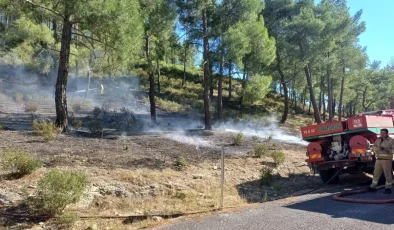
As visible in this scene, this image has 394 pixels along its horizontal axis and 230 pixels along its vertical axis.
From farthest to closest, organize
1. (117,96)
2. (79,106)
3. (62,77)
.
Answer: (117,96) < (79,106) < (62,77)

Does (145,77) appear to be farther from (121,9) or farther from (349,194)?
(349,194)

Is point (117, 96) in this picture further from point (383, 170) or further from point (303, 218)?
point (303, 218)

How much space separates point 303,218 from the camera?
616 cm

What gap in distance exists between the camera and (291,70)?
31.5 metres

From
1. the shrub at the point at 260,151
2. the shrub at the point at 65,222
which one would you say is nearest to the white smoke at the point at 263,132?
the shrub at the point at 260,151

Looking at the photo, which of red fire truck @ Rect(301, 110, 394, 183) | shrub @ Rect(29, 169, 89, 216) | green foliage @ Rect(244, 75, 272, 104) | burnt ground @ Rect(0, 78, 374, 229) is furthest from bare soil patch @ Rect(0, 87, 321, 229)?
green foliage @ Rect(244, 75, 272, 104)

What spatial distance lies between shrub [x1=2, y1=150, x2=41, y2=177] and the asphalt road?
3257 mm

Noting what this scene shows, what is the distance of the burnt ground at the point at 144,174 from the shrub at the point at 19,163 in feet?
0.50

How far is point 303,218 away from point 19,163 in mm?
5493

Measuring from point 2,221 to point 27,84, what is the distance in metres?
29.7

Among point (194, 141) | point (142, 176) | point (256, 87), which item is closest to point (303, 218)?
point (142, 176)

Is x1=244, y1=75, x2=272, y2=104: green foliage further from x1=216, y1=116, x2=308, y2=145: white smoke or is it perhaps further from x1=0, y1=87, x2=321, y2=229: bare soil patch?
x1=0, y1=87, x2=321, y2=229: bare soil patch

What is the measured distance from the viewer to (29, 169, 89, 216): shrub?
5965mm

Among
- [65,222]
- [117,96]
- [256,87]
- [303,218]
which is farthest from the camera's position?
[117,96]
